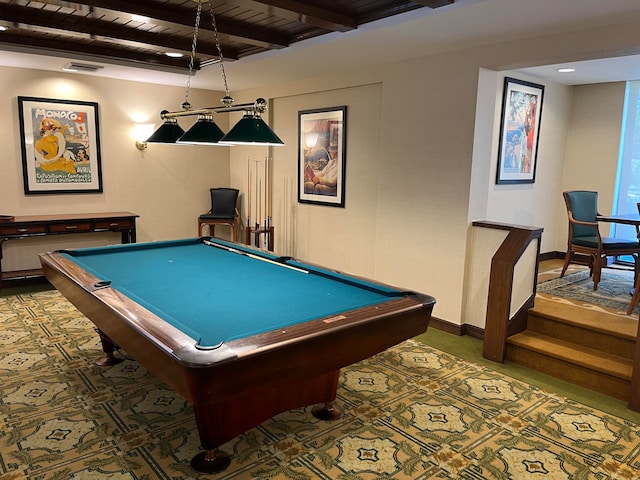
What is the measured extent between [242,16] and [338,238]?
8.69ft

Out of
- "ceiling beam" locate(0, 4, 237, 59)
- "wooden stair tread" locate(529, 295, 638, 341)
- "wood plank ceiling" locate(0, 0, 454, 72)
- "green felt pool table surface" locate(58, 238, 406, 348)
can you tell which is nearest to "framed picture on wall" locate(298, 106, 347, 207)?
"wood plank ceiling" locate(0, 0, 454, 72)

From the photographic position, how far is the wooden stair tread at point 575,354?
3215mm

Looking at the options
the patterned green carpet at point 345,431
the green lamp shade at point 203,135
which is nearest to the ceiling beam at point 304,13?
the green lamp shade at point 203,135

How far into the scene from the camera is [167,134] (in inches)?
134

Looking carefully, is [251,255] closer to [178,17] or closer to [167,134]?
[167,134]

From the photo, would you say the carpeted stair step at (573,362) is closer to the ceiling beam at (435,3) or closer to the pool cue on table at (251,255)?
the pool cue on table at (251,255)

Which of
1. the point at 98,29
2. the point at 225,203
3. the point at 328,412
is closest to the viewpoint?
the point at 328,412

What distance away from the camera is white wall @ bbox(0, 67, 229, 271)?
5.45 meters

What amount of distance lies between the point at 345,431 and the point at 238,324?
3.42ft

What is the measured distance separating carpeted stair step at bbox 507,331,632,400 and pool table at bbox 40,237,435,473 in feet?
5.16

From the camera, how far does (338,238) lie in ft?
18.2

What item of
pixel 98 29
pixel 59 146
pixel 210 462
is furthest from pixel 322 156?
pixel 210 462

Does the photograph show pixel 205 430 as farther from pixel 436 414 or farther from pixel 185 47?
pixel 185 47

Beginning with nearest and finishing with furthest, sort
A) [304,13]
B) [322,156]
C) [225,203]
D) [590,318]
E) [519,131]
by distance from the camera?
[304,13] < [590,318] < [519,131] < [322,156] < [225,203]
